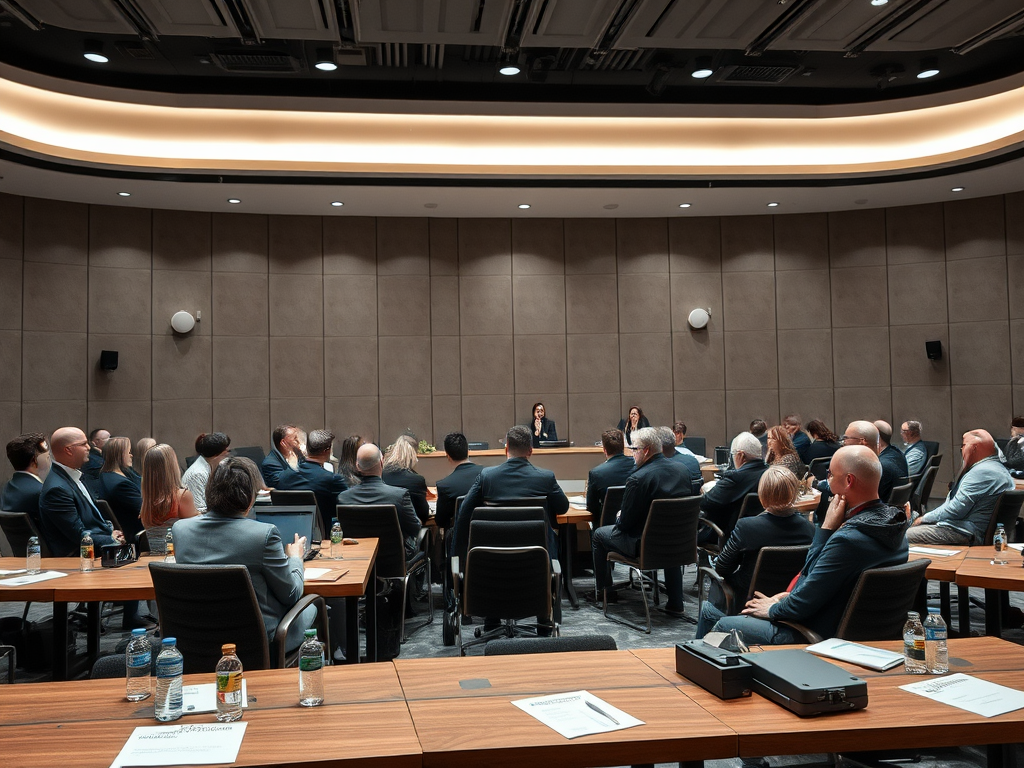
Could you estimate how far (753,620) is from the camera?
3488 mm

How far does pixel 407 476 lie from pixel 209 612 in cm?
307

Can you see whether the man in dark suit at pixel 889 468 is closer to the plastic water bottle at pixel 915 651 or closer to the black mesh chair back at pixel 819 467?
the black mesh chair back at pixel 819 467

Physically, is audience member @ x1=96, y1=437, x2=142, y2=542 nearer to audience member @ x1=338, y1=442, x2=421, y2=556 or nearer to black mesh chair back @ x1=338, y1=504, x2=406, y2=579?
audience member @ x1=338, y1=442, x2=421, y2=556

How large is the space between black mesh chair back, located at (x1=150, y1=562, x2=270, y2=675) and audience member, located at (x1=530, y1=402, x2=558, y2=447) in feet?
28.8

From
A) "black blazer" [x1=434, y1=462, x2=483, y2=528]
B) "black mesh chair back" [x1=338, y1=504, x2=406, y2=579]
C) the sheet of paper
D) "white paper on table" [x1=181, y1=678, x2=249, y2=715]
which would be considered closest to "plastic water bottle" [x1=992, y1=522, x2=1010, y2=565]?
the sheet of paper

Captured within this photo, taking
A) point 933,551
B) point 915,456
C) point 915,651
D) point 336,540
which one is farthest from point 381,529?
point 915,456

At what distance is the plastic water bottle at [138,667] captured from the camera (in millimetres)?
2262

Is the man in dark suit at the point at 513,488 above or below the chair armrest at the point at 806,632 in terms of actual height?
above

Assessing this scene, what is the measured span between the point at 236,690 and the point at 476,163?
30.3 feet

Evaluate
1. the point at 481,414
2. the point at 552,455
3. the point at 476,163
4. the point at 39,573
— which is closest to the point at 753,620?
the point at 39,573

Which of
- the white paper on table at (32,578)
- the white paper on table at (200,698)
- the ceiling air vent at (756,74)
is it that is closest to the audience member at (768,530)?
the white paper on table at (200,698)

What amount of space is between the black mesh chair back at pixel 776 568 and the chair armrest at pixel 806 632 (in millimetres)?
703

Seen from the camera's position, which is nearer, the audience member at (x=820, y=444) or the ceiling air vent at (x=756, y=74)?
the ceiling air vent at (x=756, y=74)

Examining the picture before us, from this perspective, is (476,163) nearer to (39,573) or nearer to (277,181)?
(277,181)
